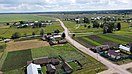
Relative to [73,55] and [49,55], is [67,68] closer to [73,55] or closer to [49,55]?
[73,55]

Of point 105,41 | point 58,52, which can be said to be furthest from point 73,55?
point 105,41

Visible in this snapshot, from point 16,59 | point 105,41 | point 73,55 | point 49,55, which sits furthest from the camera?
point 105,41

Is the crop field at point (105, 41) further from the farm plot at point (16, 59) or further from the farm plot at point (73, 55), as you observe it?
the farm plot at point (16, 59)

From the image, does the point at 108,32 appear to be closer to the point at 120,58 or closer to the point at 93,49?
the point at 93,49

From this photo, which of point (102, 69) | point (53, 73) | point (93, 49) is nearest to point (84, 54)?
point (93, 49)

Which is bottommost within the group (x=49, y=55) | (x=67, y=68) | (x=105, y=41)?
(x=49, y=55)

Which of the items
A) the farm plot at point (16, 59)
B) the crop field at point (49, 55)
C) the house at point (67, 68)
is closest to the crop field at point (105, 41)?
the crop field at point (49, 55)

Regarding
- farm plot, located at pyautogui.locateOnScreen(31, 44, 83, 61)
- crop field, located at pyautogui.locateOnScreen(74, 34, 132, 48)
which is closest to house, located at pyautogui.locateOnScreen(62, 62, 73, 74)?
farm plot, located at pyautogui.locateOnScreen(31, 44, 83, 61)

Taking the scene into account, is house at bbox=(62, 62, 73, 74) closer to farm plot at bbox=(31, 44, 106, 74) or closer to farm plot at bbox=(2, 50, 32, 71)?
farm plot at bbox=(31, 44, 106, 74)
